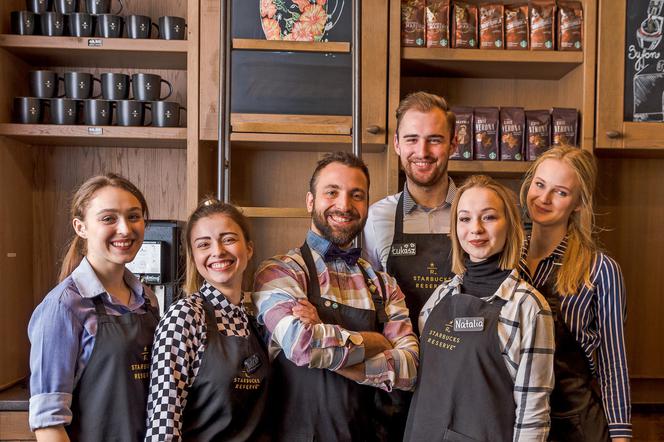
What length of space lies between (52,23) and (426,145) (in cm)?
148

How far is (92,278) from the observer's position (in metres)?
1.44

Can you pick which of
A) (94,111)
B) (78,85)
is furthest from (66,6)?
(94,111)

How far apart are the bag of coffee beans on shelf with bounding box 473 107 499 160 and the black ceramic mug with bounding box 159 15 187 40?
3.70ft

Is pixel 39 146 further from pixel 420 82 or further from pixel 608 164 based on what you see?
pixel 608 164

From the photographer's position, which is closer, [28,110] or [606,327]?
[606,327]

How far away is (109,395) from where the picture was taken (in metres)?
1.37

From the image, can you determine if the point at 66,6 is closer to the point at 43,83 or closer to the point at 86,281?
the point at 43,83

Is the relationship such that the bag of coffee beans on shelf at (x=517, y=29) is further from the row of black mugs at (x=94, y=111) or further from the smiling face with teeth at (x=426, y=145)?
the row of black mugs at (x=94, y=111)

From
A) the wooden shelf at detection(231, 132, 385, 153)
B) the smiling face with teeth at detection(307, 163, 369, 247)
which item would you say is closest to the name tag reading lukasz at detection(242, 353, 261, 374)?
the smiling face with teeth at detection(307, 163, 369, 247)

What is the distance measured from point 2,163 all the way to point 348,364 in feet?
5.75

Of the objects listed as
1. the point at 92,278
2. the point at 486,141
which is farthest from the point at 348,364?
the point at 486,141

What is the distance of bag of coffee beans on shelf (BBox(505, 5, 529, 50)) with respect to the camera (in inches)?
98.8

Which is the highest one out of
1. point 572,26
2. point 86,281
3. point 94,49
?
point 572,26

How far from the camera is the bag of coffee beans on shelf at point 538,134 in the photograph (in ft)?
8.23
